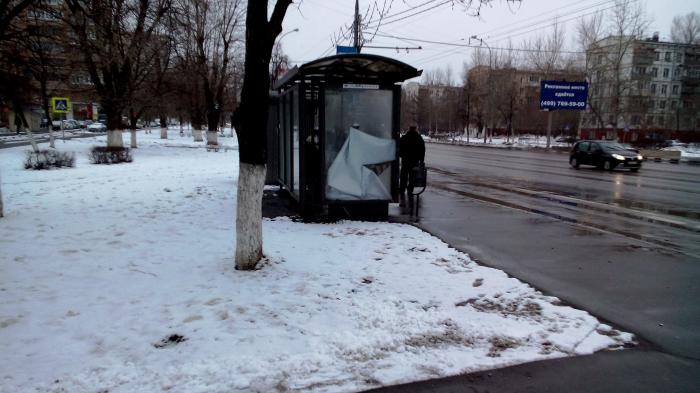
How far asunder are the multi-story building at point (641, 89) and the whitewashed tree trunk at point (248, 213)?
51.2m

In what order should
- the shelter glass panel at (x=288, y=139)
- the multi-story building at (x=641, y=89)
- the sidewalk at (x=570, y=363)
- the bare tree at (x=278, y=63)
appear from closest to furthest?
1. the sidewalk at (x=570, y=363)
2. the shelter glass panel at (x=288, y=139)
3. the bare tree at (x=278, y=63)
4. the multi-story building at (x=641, y=89)

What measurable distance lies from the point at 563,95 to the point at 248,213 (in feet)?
139

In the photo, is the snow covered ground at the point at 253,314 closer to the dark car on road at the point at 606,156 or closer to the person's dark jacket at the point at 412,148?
the person's dark jacket at the point at 412,148

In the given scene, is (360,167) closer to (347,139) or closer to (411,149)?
(347,139)

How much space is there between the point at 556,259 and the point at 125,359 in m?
5.71

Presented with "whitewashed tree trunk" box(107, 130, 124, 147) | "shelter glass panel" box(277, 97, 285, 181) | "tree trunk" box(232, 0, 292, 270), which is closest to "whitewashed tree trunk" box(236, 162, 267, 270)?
"tree trunk" box(232, 0, 292, 270)

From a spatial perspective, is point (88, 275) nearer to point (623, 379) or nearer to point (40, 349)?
point (40, 349)

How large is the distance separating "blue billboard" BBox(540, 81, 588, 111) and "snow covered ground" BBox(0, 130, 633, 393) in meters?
38.9

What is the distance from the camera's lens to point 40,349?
140 inches

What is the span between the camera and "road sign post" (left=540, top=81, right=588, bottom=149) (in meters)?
41.3

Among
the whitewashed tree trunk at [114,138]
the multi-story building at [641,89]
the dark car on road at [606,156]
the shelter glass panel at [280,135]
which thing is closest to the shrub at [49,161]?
the whitewashed tree trunk at [114,138]

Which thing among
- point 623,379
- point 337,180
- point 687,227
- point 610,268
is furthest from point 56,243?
point 687,227

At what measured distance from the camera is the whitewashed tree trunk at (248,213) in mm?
5434

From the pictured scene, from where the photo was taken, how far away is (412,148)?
11.7 m
